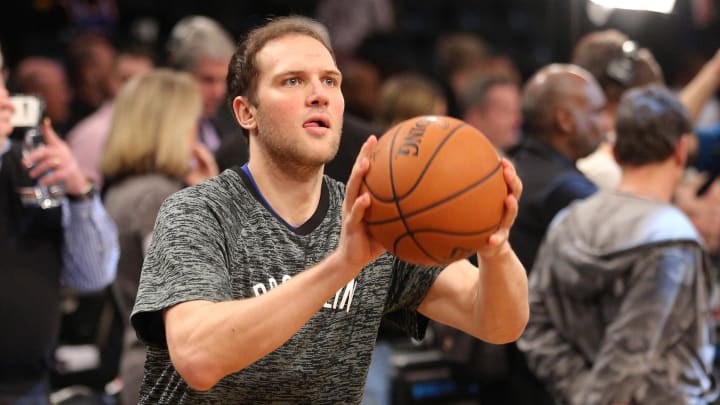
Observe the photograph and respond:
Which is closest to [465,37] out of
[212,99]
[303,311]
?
[212,99]

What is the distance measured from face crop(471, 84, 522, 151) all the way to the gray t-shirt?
4016 mm

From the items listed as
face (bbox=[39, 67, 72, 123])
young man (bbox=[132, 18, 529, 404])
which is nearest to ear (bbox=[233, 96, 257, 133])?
young man (bbox=[132, 18, 529, 404])

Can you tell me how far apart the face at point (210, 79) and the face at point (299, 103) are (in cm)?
321

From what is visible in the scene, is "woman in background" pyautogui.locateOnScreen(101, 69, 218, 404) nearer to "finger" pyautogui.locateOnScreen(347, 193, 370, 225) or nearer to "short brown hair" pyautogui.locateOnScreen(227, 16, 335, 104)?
"short brown hair" pyautogui.locateOnScreen(227, 16, 335, 104)

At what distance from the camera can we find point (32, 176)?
423cm

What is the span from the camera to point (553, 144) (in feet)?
17.6

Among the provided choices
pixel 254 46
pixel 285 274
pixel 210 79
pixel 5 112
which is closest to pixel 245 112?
pixel 254 46

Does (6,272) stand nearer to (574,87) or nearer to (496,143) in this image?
(574,87)

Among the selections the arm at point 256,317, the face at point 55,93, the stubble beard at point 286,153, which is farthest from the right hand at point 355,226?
the face at point 55,93

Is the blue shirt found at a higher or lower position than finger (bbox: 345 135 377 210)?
lower

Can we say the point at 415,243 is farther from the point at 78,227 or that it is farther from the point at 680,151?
the point at 680,151

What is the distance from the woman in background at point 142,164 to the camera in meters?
4.78

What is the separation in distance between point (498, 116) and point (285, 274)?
14.4 feet

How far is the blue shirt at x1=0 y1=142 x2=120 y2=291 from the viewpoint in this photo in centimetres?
437
